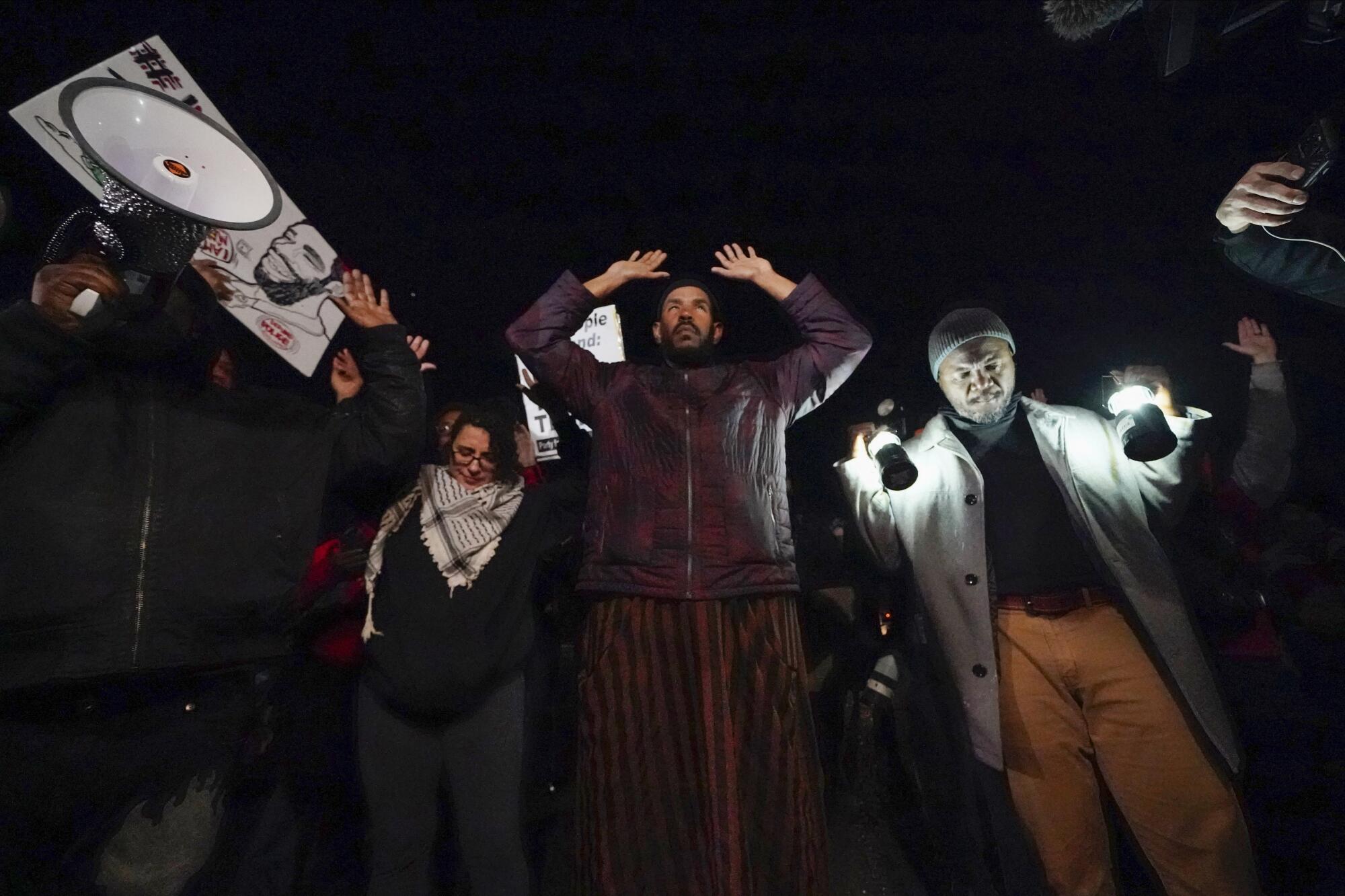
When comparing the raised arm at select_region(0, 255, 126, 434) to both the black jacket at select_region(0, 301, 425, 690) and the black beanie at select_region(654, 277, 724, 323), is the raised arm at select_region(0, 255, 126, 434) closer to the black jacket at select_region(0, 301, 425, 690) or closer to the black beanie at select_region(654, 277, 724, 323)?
the black jacket at select_region(0, 301, 425, 690)

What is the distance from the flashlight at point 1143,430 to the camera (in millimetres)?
2518

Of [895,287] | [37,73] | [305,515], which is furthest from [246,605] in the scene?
[895,287]

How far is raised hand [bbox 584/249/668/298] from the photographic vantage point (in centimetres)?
322

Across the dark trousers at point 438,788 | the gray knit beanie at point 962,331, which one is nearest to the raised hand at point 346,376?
the dark trousers at point 438,788

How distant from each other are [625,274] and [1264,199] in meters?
2.79

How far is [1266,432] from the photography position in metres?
2.83

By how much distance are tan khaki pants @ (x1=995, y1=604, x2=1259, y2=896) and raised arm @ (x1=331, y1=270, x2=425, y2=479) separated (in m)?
2.63

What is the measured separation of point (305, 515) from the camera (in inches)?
86.6

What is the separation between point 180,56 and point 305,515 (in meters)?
4.20

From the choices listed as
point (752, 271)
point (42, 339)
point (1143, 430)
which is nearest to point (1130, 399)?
point (1143, 430)

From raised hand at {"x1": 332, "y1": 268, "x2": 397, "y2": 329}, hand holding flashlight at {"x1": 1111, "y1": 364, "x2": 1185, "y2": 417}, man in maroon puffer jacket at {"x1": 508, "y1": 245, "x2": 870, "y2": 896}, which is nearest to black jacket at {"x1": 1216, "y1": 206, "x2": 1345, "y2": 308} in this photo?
hand holding flashlight at {"x1": 1111, "y1": 364, "x2": 1185, "y2": 417}

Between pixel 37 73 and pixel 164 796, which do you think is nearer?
pixel 164 796

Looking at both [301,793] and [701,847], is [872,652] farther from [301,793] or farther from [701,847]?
[301,793]

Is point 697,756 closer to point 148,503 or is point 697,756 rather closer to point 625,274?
point 148,503
